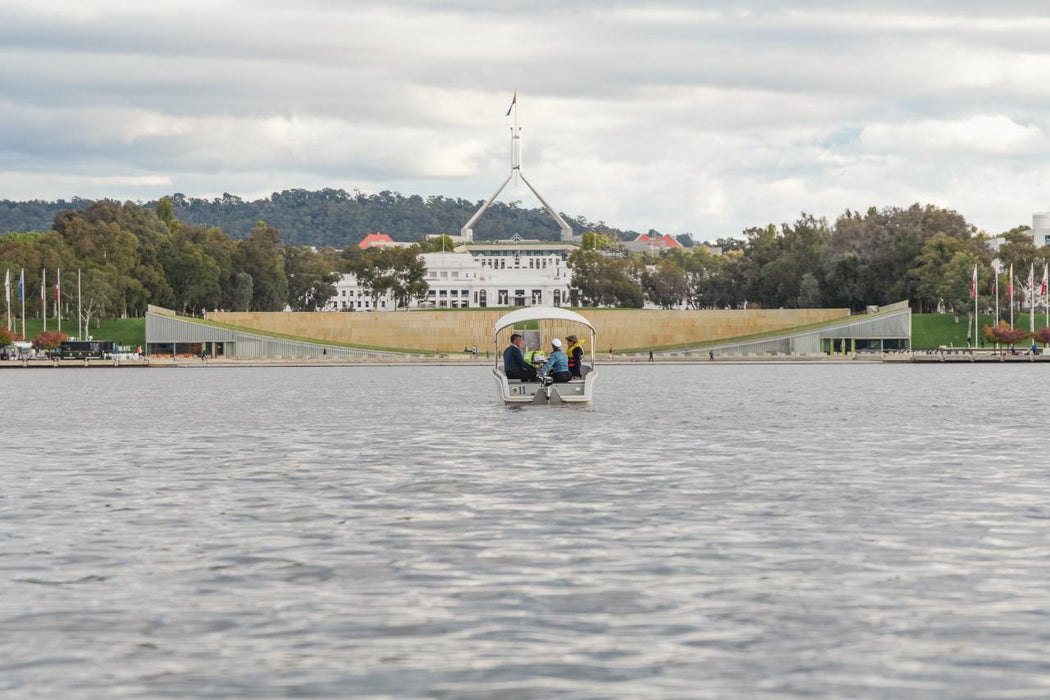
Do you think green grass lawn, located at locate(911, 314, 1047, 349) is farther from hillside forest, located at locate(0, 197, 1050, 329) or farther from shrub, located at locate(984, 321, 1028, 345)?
shrub, located at locate(984, 321, 1028, 345)

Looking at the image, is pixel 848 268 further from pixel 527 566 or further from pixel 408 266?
pixel 527 566

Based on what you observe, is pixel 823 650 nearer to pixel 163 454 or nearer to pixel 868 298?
pixel 163 454

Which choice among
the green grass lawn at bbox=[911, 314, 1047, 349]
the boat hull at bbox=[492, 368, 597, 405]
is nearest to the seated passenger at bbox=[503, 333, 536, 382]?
the boat hull at bbox=[492, 368, 597, 405]

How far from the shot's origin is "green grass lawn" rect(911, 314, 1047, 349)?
142500mm

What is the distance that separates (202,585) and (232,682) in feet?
14.4

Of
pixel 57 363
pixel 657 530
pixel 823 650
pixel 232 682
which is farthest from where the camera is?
pixel 57 363

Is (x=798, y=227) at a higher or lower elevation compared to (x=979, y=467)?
higher

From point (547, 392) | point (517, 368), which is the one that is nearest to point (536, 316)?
point (517, 368)

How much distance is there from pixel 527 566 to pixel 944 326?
5323 inches

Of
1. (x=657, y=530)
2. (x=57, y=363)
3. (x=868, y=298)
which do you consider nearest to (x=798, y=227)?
(x=868, y=298)

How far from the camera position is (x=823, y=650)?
1242cm

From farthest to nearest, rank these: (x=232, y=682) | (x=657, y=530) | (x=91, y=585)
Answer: (x=657, y=530), (x=91, y=585), (x=232, y=682)

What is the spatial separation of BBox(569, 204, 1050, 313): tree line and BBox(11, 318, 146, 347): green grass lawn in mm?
55292

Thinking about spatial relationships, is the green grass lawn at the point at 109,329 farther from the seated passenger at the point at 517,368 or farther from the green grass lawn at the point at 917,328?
the seated passenger at the point at 517,368
